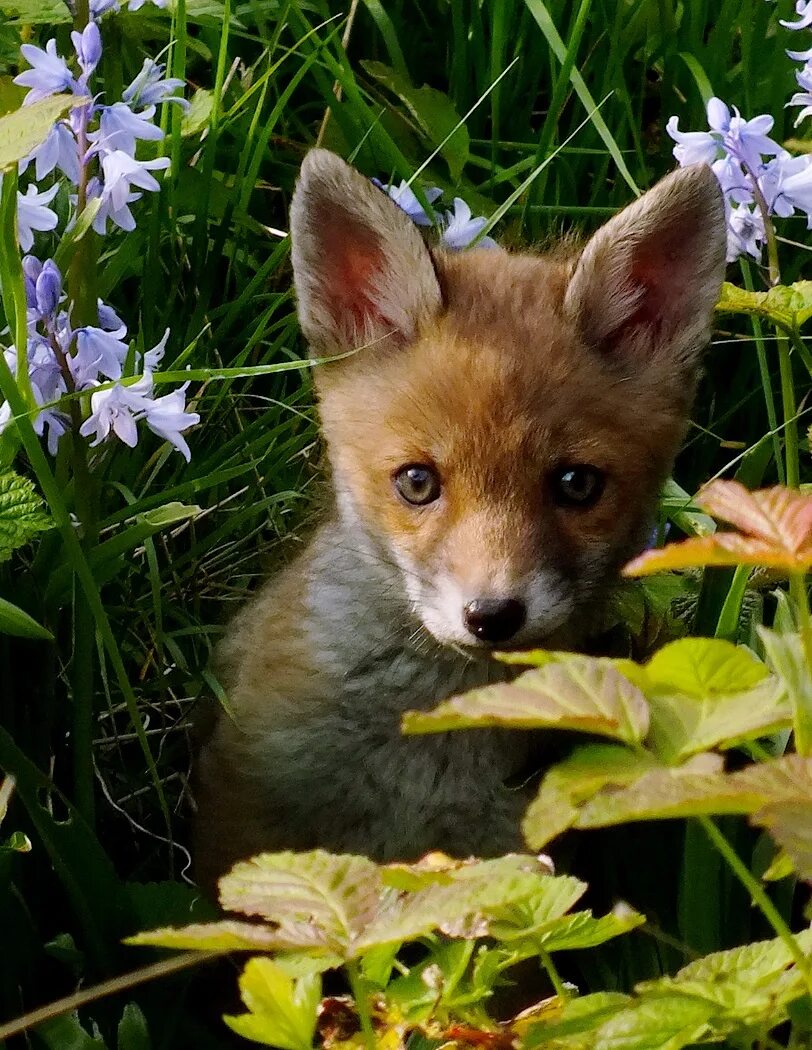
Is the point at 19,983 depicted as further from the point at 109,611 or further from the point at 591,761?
the point at 591,761

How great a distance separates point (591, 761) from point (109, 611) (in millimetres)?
1578

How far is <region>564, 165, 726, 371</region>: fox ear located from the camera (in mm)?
2369

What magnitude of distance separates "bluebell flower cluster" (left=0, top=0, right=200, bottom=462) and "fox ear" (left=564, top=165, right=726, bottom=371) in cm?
76

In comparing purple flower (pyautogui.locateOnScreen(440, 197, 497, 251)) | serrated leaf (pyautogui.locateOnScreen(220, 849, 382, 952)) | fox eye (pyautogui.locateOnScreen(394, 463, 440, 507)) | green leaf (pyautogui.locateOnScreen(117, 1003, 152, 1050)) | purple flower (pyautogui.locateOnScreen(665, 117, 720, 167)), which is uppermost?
purple flower (pyautogui.locateOnScreen(665, 117, 720, 167))

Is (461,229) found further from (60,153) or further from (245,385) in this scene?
(60,153)

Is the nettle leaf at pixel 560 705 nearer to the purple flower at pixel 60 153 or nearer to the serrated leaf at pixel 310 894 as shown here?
the serrated leaf at pixel 310 894

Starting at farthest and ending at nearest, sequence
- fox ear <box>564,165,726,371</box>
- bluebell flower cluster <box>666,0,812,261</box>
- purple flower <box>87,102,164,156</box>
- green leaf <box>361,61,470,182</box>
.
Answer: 1. green leaf <box>361,61,470,182</box>
2. bluebell flower cluster <box>666,0,812,261</box>
3. fox ear <box>564,165,726,371</box>
4. purple flower <box>87,102,164,156</box>

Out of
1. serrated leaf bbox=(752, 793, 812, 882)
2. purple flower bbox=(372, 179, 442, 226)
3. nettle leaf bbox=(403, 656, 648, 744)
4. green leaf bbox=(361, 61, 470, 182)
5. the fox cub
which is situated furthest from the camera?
green leaf bbox=(361, 61, 470, 182)

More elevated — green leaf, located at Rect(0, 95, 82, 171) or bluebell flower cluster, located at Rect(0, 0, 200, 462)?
green leaf, located at Rect(0, 95, 82, 171)

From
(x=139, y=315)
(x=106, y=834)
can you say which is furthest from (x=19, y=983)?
(x=139, y=315)

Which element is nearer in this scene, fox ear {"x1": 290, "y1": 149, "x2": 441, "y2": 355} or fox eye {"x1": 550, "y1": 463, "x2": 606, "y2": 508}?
fox eye {"x1": 550, "y1": 463, "x2": 606, "y2": 508}

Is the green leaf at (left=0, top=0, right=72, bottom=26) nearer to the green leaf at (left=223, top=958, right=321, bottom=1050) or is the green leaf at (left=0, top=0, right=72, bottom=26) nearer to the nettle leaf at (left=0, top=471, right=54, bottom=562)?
the nettle leaf at (left=0, top=471, right=54, bottom=562)

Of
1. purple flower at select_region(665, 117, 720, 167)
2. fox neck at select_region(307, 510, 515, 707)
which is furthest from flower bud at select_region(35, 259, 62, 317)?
purple flower at select_region(665, 117, 720, 167)

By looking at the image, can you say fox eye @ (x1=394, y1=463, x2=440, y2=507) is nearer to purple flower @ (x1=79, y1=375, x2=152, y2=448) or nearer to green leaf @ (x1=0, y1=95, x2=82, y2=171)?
purple flower @ (x1=79, y1=375, x2=152, y2=448)
